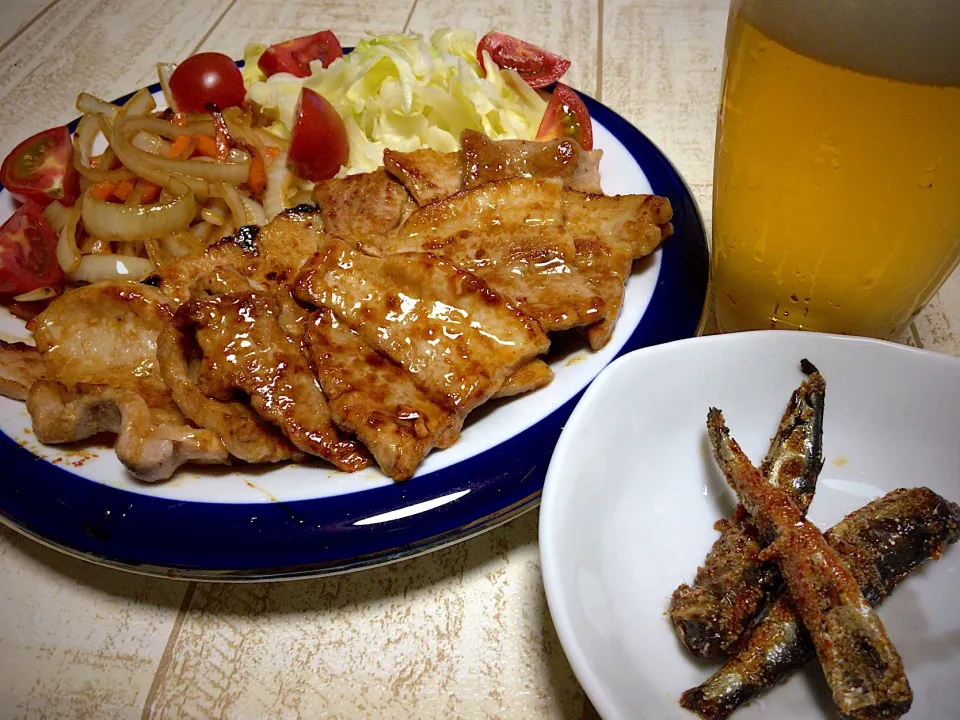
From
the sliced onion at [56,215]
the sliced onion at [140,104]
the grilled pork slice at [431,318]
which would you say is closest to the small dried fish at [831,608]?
the grilled pork slice at [431,318]

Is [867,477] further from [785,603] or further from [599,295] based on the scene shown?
[599,295]

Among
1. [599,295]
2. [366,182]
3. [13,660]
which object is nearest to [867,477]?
[599,295]

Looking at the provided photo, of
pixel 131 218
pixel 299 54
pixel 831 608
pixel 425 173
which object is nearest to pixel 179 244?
pixel 131 218

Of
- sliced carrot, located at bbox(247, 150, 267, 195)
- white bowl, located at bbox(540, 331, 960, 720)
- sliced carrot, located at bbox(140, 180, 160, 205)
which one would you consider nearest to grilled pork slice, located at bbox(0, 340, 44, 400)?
sliced carrot, located at bbox(140, 180, 160, 205)

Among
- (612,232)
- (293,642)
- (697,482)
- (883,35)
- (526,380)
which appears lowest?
(293,642)

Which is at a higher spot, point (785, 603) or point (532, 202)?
point (532, 202)

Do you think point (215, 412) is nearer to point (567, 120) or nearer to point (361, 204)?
point (361, 204)
